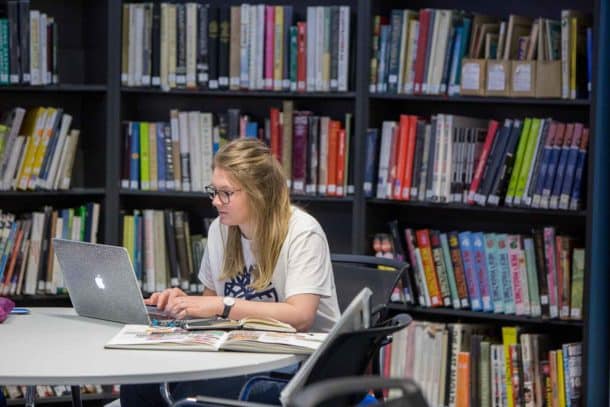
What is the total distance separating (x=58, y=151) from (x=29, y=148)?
0.39 feet

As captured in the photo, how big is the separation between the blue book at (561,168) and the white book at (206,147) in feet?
4.64

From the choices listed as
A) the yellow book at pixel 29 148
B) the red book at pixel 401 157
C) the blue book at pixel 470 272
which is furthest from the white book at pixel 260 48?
the blue book at pixel 470 272

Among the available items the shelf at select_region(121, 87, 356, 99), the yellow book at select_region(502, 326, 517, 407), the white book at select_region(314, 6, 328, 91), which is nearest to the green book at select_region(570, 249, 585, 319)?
the yellow book at select_region(502, 326, 517, 407)

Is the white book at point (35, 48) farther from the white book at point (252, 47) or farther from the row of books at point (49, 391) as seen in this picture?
the row of books at point (49, 391)

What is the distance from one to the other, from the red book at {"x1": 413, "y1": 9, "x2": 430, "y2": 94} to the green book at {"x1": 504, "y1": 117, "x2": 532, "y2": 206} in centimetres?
44

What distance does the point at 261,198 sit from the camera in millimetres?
2988

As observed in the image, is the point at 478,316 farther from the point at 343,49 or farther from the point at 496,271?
the point at 343,49

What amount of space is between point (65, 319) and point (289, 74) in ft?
5.93

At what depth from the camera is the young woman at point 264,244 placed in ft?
9.47

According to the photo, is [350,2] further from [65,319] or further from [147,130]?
[65,319]

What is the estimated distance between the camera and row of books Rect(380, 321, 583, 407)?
4125 millimetres

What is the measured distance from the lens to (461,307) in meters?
4.27

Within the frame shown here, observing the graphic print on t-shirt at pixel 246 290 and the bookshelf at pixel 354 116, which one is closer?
the graphic print on t-shirt at pixel 246 290

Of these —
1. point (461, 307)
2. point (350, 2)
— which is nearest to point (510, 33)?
point (350, 2)
